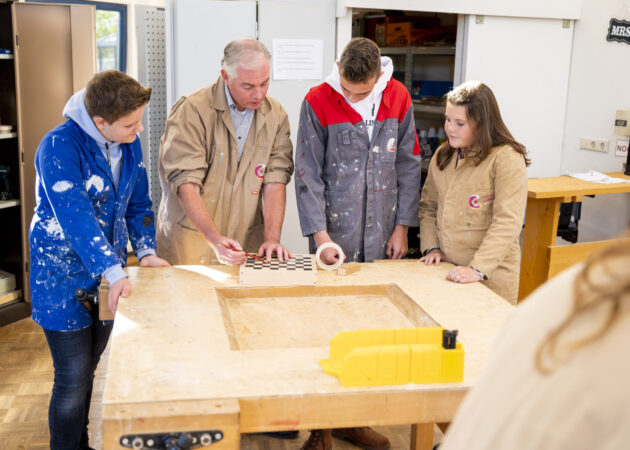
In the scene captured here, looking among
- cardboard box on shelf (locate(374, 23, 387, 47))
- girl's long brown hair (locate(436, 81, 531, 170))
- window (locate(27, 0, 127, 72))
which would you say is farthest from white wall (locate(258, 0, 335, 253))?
window (locate(27, 0, 127, 72))

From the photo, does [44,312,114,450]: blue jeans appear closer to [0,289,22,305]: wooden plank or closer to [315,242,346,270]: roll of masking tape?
[315,242,346,270]: roll of masking tape

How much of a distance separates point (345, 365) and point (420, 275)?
88cm

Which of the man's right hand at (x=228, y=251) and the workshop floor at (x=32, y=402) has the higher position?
the man's right hand at (x=228, y=251)

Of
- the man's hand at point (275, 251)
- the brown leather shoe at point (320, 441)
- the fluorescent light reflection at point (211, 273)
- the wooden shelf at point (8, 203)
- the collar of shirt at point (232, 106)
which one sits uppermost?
the collar of shirt at point (232, 106)

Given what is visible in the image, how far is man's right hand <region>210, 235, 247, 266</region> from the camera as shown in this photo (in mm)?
2244

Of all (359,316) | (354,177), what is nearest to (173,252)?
(354,177)

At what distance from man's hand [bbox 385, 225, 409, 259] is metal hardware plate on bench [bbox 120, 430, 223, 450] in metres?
1.48

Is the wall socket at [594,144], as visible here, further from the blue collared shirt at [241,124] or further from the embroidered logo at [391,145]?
the blue collared shirt at [241,124]

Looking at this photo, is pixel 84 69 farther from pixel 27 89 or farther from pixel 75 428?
pixel 75 428

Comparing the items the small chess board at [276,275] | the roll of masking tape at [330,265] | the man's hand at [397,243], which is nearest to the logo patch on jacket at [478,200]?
the man's hand at [397,243]

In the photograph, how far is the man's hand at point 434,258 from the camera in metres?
2.37

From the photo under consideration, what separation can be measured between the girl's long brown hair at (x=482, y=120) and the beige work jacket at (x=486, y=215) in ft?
0.09

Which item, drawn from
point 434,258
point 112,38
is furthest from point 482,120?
point 112,38

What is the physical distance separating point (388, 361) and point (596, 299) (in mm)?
876
